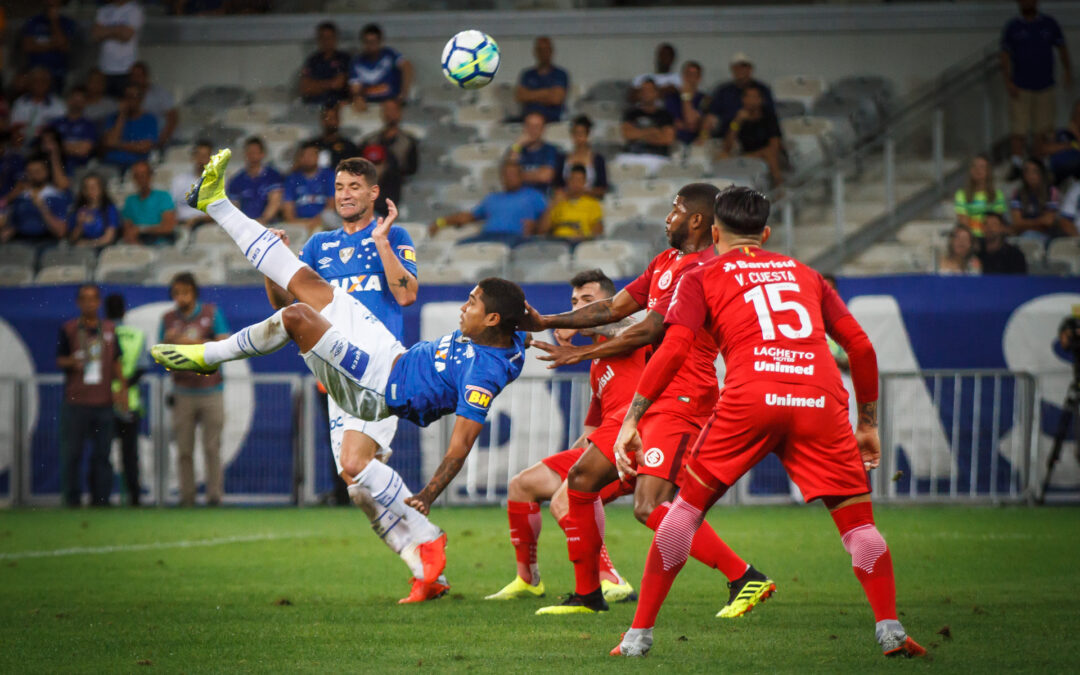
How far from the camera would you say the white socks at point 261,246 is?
24.9 feet

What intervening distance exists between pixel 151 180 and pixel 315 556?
9.38 meters

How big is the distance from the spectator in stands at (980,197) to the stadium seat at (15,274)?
447 inches

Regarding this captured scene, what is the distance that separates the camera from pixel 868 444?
19.4 ft

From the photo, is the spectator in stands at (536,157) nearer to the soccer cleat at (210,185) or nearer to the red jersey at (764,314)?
the soccer cleat at (210,185)

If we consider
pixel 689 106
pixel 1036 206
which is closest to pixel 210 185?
pixel 1036 206

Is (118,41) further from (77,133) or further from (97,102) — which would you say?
(77,133)

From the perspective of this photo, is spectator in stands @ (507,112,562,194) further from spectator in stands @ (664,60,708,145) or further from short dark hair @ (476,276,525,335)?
short dark hair @ (476,276,525,335)

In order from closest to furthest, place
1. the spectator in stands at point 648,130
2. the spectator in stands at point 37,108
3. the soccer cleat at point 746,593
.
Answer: the soccer cleat at point 746,593
the spectator in stands at point 648,130
the spectator in stands at point 37,108

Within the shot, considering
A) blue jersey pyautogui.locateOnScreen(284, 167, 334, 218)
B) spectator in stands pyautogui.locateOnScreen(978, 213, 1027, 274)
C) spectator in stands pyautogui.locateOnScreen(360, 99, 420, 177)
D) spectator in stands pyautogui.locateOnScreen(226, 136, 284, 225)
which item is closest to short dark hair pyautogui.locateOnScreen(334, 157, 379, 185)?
blue jersey pyautogui.locateOnScreen(284, 167, 334, 218)

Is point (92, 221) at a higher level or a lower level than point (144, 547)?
higher

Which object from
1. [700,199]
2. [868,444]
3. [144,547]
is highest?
[700,199]

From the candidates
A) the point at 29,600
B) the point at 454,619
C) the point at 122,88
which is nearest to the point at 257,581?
the point at 29,600

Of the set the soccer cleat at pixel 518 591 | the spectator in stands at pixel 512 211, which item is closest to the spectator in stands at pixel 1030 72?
the spectator in stands at pixel 512 211

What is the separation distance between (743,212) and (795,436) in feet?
3.39
